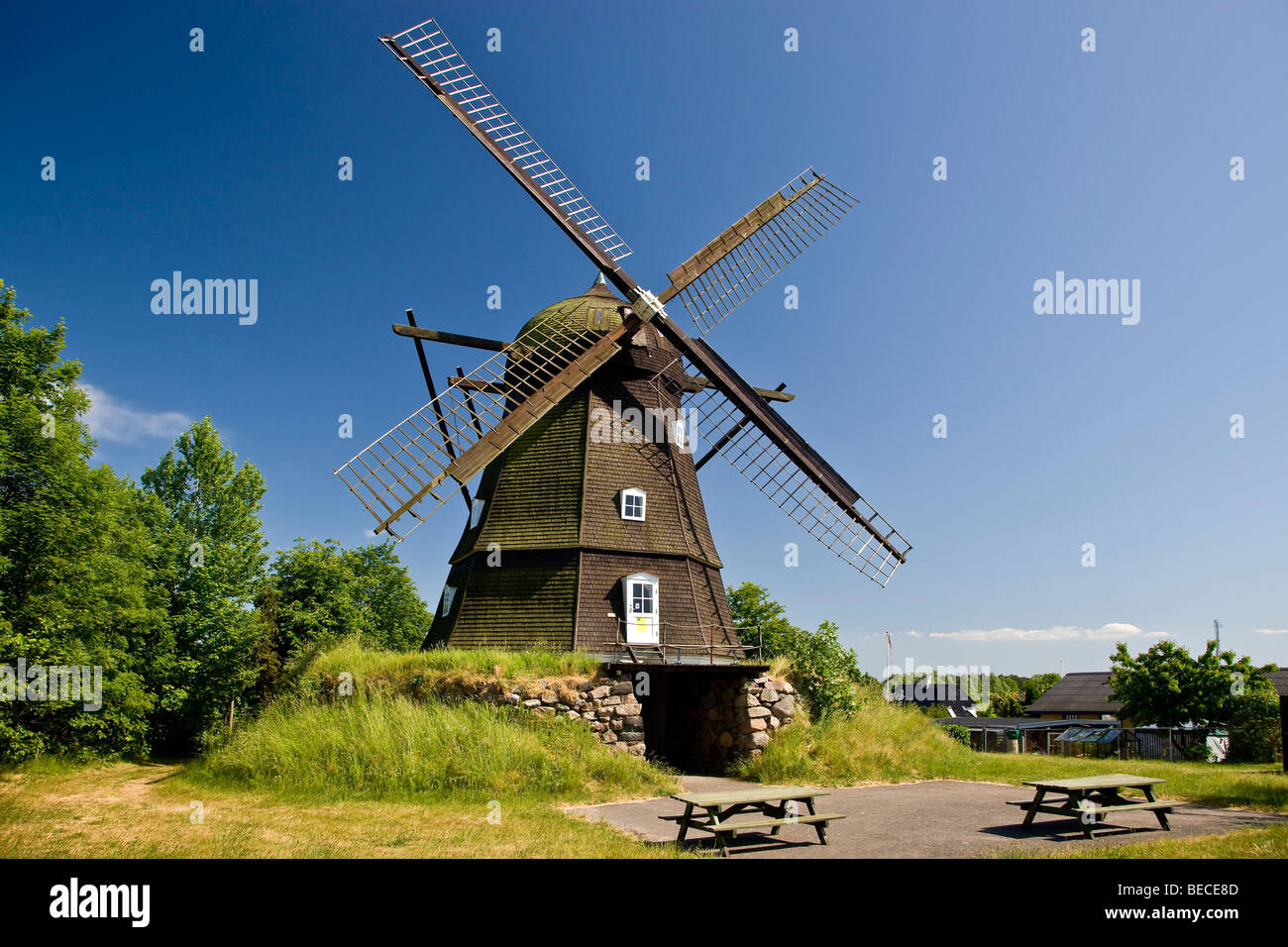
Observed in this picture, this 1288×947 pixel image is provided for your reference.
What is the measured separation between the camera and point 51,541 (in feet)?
59.5

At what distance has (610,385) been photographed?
18703 millimetres

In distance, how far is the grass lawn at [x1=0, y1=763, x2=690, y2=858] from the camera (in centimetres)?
828

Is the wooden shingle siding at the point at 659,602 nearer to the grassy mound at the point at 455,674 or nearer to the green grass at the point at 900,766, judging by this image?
the grassy mound at the point at 455,674

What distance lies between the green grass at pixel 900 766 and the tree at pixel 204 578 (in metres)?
23.4

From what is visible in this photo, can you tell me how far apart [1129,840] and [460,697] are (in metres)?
10.9

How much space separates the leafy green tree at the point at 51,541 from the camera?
1777 centimetres

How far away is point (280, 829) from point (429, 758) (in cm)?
313

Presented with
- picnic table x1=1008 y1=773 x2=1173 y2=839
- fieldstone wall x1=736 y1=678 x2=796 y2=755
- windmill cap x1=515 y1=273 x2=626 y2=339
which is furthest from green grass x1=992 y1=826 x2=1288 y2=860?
windmill cap x1=515 y1=273 x2=626 y2=339

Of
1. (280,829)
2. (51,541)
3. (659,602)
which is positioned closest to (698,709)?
(659,602)

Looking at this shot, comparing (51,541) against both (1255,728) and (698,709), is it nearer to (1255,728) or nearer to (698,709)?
(698,709)

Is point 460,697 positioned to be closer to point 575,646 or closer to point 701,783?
point 575,646
